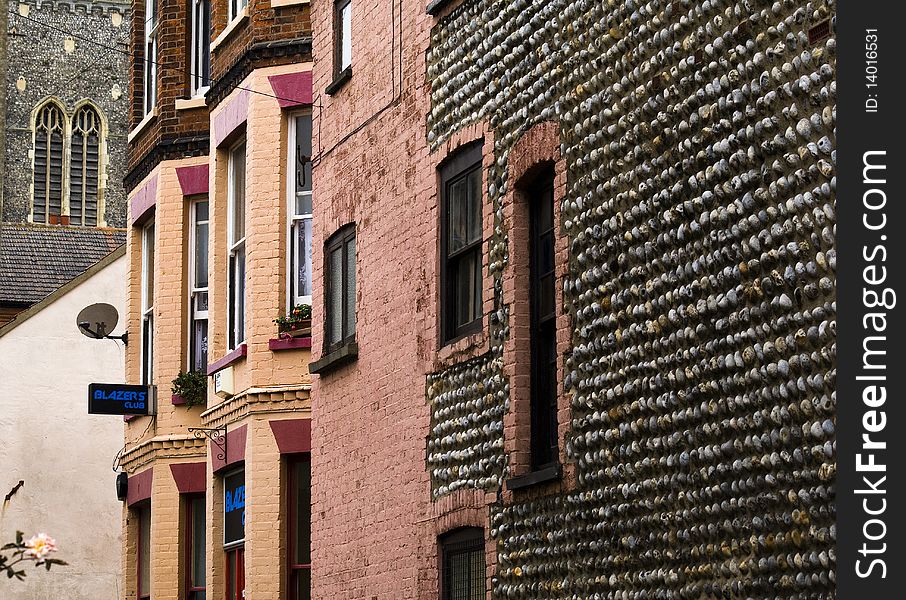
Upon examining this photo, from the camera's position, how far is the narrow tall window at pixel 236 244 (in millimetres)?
22625

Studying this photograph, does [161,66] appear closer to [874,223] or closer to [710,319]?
[710,319]

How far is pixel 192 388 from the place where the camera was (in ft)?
79.9

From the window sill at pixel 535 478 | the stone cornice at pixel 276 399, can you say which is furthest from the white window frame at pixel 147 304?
the window sill at pixel 535 478

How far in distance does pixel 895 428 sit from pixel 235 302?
14.3m

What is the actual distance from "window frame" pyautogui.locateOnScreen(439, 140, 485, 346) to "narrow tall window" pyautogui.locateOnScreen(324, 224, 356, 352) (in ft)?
8.27

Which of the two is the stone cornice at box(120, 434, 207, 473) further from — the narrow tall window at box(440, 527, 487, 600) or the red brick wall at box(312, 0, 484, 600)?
the narrow tall window at box(440, 527, 487, 600)

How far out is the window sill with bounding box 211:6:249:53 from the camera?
22594 mm

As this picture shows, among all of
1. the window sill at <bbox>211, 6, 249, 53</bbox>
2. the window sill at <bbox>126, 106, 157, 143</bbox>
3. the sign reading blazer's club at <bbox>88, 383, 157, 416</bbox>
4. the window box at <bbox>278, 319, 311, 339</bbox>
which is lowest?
the sign reading blazer's club at <bbox>88, 383, 157, 416</bbox>

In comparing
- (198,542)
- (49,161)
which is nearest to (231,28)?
(198,542)

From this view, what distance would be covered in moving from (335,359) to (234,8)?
23.1ft

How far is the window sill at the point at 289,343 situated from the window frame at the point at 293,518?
1.28m

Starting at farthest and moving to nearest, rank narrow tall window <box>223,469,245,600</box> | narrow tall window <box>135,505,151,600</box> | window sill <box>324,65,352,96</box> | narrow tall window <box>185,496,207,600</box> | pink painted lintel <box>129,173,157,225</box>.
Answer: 1. narrow tall window <box>135,505,151,600</box>
2. pink painted lintel <box>129,173,157,225</box>
3. narrow tall window <box>185,496,207,600</box>
4. narrow tall window <box>223,469,245,600</box>
5. window sill <box>324,65,352,96</box>

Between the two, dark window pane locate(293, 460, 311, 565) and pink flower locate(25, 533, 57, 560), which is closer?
pink flower locate(25, 533, 57, 560)

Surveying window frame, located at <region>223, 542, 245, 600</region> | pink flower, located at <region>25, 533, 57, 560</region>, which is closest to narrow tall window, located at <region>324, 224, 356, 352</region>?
window frame, located at <region>223, 542, 245, 600</region>
